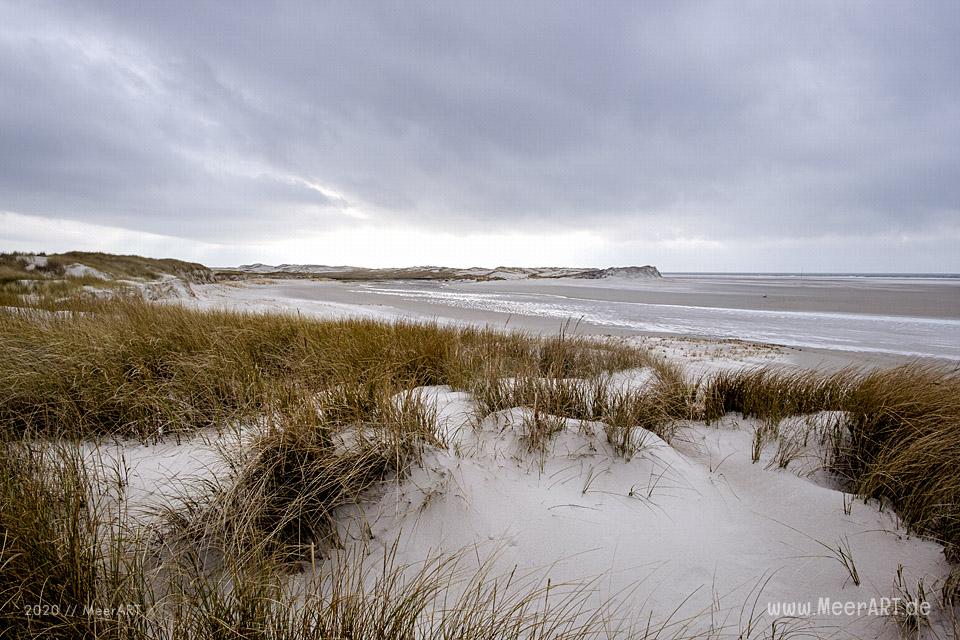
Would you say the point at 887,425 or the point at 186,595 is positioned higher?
the point at 887,425

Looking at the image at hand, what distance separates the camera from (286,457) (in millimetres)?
2178

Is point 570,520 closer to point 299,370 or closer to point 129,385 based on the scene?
point 299,370

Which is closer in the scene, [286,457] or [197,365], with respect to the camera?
[286,457]

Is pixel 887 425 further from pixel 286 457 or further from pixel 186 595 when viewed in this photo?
pixel 186 595

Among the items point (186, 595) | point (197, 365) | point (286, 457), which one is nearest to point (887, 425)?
point (286, 457)

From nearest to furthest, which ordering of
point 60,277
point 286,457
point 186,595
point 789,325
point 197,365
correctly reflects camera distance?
point 186,595 < point 286,457 < point 197,365 < point 789,325 < point 60,277

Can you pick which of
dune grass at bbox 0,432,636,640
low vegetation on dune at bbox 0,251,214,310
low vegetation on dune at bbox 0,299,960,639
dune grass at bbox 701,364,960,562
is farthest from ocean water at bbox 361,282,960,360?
low vegetation on dune at bbox 0,251,214,310

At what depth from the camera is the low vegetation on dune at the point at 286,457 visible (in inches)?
54.7

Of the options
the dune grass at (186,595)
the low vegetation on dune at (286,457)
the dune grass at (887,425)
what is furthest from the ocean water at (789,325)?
the dune grass at (186,595)

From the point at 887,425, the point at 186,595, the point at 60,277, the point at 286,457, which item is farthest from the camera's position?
the point at 60,277

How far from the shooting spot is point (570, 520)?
2.21 metres

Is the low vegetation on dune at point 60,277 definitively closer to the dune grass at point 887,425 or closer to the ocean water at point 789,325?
the dune grass at point 887,425

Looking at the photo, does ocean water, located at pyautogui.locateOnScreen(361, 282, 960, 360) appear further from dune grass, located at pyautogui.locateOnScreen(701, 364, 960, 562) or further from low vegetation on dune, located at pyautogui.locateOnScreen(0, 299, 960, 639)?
low vegetation on dune, located at pyautogui.locateOnScreen(0, 299, 960, 639)

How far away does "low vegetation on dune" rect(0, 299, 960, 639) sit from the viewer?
1.39 meters
